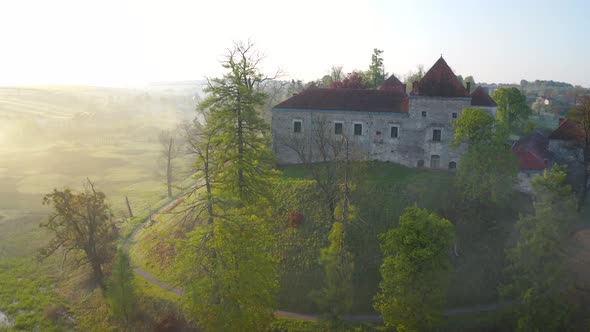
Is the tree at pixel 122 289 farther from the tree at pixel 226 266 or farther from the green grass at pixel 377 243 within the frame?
the green grass at pixel 377 243

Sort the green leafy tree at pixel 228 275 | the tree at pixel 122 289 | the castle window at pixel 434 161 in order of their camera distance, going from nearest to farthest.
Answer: the green leafy tree at pixel 228 275 → the tree at pixel 122 289 → the castle window at pixel 434 161

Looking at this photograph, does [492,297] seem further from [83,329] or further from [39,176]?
[39,176]

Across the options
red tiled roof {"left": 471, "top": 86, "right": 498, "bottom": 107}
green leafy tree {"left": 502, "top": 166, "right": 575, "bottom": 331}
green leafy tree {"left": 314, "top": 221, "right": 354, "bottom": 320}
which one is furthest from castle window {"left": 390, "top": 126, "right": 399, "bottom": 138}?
green leafy tree {"left": 314, "top": 221, "right": 354, "bottom": 320}

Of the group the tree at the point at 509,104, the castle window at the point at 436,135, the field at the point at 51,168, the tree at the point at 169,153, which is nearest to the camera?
the field at the point at 51,168

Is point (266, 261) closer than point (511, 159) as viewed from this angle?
Yes

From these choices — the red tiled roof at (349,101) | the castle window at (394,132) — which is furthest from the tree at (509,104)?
the castle window at (394,132)

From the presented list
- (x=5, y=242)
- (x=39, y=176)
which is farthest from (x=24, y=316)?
(x=39, y=176)

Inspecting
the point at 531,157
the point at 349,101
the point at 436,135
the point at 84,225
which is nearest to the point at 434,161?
the point at 436,135
